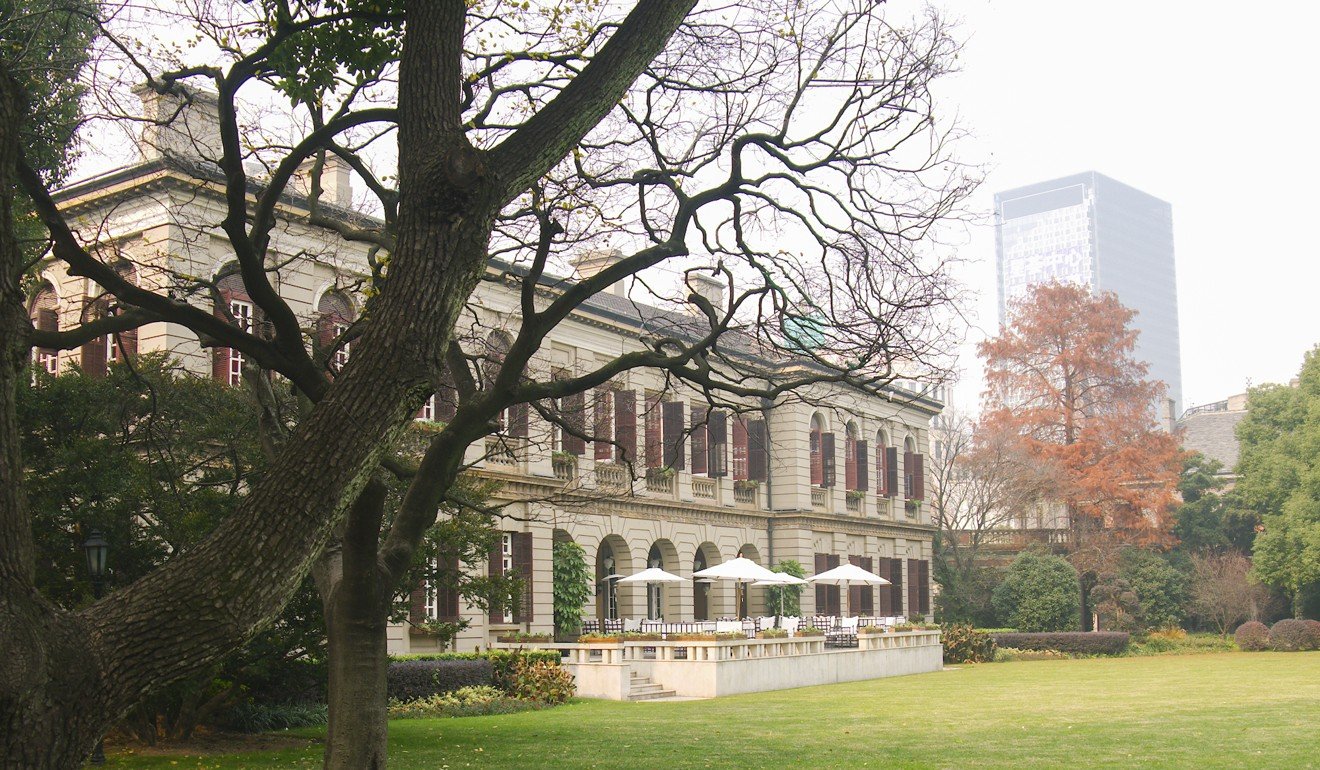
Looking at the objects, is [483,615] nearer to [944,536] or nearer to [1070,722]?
[1070,722]

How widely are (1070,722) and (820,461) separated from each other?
26647 mm

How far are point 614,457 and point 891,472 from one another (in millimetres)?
17523

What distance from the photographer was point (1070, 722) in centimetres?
1873

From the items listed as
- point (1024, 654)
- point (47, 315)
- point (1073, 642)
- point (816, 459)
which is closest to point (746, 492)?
point (816, 459)

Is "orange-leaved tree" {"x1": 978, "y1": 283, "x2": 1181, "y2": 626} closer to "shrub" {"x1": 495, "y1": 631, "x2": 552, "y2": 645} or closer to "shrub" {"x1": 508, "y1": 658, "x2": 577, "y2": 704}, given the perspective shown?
"shrub" {"x1": 495, "y1": 631, "x2": 552, "y2": 645}

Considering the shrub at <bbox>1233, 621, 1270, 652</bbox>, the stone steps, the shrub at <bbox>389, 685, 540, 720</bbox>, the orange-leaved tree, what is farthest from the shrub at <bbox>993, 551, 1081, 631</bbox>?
the shrub at <bbox>389, 685, 540, 720</bbox>

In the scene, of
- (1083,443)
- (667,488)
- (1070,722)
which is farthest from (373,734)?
(1083,443)

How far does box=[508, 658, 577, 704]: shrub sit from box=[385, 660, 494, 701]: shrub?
1.94ft

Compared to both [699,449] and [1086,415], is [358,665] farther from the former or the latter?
[1086,415]

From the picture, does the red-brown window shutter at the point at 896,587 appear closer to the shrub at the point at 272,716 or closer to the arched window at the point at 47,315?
the shrub at the point at 272,716

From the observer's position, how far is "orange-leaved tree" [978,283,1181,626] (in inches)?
1959

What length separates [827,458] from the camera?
151 feet

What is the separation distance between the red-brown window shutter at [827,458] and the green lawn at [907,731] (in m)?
17.2

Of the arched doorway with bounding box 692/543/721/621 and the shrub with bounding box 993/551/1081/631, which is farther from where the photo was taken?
the shrub with bounding box 993/551/1081/631
